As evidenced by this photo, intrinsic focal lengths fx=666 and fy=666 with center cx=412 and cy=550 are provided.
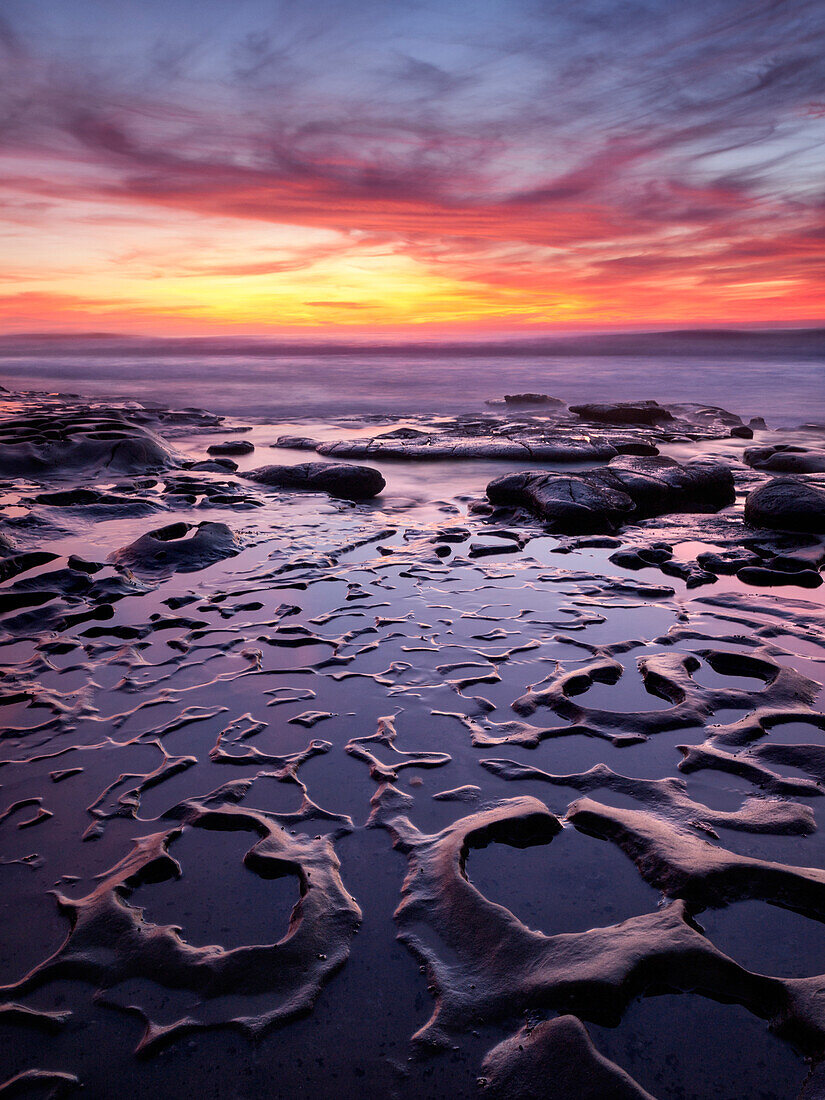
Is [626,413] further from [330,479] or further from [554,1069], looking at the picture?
[554,1069]

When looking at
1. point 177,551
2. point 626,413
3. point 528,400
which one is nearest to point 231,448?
point 177,551

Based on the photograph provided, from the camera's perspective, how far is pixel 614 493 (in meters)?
5.98

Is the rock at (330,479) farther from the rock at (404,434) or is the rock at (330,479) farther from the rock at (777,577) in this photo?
the rock at (777,577)

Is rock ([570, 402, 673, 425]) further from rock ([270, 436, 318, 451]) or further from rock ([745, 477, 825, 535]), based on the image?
rock ([745, 477, 825, 535])

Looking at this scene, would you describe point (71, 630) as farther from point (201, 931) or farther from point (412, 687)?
point (201, 931)

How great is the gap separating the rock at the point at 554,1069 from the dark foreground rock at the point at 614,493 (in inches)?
170

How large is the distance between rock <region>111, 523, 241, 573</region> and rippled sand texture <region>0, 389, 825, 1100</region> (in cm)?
34

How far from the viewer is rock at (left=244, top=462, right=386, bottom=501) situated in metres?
6.95

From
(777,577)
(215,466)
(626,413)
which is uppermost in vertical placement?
(626,413)

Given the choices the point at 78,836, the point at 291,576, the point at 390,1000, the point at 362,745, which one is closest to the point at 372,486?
the point at 291,576

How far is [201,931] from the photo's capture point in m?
1.76

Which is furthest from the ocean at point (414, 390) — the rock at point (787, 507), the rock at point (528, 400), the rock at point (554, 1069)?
the rock at point (554, 1069)

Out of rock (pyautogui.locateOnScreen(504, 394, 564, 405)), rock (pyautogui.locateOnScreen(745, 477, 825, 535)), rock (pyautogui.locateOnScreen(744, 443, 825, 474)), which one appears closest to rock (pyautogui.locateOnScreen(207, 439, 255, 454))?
rock (pyautogui.locateOnScreen(745, 477, 825, 535))

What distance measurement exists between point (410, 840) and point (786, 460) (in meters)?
8.10
